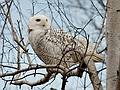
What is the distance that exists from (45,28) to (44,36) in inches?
3.4

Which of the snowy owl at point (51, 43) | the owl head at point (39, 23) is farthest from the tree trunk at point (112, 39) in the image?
the owl head at point (39, 23)

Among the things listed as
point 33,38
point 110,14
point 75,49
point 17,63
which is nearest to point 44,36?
point 33,38

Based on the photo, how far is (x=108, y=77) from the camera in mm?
1138

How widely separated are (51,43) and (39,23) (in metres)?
0.20

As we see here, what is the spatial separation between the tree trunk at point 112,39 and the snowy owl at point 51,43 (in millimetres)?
368

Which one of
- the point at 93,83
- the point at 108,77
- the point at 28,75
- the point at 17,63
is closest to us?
the point at 108,77

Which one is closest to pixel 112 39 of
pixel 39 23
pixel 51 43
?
pixel 51 43

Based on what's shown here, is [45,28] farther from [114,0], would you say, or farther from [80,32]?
[114,0]

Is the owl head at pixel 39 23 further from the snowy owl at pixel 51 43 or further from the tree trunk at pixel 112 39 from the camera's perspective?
the tree trunk at pixel 112 39

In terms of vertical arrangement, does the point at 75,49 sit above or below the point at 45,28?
below

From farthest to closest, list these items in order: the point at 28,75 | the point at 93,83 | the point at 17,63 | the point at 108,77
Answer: the point at 17,63 → the point at 28,75 → the point at 93,83 → the point at 108,77

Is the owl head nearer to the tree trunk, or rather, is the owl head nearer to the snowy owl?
the snowy owl

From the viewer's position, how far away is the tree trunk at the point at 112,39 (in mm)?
1128

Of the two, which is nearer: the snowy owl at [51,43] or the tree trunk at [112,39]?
the tree trunk at [112,39]
